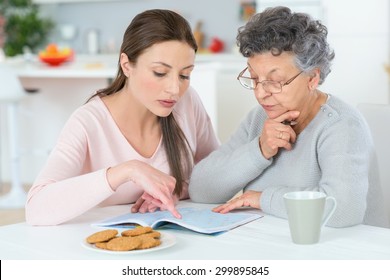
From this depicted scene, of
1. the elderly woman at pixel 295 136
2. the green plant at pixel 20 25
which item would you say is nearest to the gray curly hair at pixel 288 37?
the elderly woman at pixel 295 136

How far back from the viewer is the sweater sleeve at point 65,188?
1.74 meters

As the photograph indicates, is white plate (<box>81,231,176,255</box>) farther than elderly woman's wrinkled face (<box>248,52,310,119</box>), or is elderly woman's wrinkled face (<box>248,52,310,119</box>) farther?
elderly woman's wrinkled face (<box>248,52,310,119</box>)

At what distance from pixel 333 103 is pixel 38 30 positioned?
6157 mm

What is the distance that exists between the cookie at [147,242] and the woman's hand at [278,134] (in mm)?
527

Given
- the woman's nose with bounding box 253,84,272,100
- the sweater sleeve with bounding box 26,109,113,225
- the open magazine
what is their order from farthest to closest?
the woman's nose with bounding box 253,84,272,100 → the sweater sleeve with bounding box 26,109,113,225 → the open magazine

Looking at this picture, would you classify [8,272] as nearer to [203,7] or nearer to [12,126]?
[12,126]

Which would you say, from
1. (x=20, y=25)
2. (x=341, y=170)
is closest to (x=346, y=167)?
(x=341, y=170)

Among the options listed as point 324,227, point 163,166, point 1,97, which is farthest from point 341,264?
point 1,97

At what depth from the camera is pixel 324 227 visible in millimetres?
1667

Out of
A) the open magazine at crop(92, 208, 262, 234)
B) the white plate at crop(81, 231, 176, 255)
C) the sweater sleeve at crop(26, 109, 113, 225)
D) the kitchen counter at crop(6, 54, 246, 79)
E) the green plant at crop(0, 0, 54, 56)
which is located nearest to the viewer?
the white plate at crop(81, 231, 176, 255)

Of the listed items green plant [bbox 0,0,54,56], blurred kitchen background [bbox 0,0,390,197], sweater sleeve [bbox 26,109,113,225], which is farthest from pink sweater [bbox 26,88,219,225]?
green plant [bbox 0,0,54,56]

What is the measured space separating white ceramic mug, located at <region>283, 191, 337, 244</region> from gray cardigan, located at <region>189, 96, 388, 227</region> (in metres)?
0.18

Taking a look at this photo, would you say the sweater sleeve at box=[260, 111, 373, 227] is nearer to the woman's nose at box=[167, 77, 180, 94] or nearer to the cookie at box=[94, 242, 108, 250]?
the woman's nose at box=[167, 77, 180, 94]

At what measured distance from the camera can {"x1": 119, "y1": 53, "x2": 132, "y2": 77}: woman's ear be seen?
205 cm
